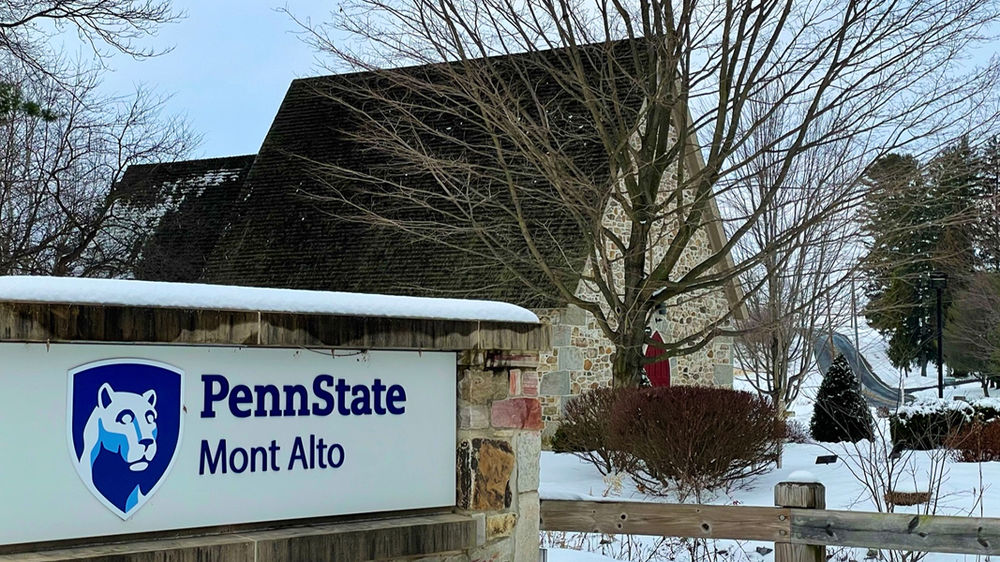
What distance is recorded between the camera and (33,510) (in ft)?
13.8

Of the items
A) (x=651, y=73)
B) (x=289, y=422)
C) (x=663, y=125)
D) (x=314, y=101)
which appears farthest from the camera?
(x=314, y=101)

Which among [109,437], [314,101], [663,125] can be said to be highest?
[314,101]

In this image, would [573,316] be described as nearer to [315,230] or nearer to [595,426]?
[595,426]

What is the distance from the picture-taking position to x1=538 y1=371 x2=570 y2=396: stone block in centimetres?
1927

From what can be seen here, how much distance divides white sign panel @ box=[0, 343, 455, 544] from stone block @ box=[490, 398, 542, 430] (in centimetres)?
25

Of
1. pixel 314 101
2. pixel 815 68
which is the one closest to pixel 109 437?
pixel 815 68

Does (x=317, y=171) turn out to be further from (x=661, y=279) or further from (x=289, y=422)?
(x=289, y=422)

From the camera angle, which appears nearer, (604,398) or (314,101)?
(604,398)

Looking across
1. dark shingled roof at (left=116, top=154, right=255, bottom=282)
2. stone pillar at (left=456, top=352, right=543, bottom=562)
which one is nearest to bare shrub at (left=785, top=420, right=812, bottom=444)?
dark shingled roof at (left=116, top=154, right=255, bottom=282)

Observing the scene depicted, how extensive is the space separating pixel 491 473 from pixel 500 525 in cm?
26

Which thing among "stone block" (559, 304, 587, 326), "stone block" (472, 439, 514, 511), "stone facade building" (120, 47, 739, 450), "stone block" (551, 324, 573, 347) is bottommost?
"stone block" (472, 439, 514, 511)

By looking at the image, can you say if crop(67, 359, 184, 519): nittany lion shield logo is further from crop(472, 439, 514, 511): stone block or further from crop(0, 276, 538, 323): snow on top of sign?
crop(472, 439, 514, 511): stone block

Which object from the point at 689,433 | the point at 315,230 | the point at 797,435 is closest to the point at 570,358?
the point at 797,435

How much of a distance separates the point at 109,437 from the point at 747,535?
324 centimetres
